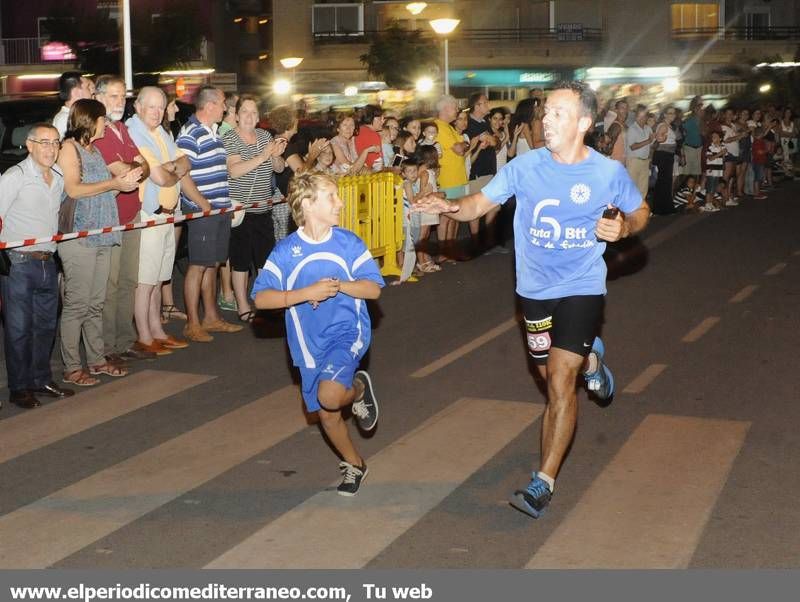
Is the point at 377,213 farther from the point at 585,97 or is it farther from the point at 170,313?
the point at 585,97

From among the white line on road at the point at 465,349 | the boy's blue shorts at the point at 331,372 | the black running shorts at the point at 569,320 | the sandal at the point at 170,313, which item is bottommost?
the white line on road at the point at 465,349

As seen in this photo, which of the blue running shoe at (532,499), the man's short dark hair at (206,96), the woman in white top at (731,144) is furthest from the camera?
the woman in white top at (731,144)

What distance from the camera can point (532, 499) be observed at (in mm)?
6535

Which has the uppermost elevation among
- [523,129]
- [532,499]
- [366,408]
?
[523,129]

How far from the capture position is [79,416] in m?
8.83

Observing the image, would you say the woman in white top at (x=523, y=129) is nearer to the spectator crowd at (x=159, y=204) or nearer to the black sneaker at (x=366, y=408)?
the spectator crowd at (x=159, y=204)

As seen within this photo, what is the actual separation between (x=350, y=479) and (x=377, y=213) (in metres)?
8.22

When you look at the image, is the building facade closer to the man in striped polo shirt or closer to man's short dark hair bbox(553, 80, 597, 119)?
the man in striped polo shirt

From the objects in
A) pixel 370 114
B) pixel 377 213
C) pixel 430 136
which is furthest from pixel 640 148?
pixel 377 213

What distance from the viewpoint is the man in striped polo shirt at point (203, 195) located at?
1154 cm

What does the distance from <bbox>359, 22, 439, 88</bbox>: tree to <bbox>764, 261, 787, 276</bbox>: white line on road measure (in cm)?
Result: 3402

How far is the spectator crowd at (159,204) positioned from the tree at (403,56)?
32.0 meters

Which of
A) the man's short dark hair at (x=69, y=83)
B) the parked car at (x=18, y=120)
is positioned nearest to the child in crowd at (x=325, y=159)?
the parked car at (x=18, y=120)

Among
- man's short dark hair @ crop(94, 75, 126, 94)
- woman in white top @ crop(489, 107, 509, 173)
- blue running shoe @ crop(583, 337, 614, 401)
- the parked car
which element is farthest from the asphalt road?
woman in white top @ crop(489, 107, 509, 173)
